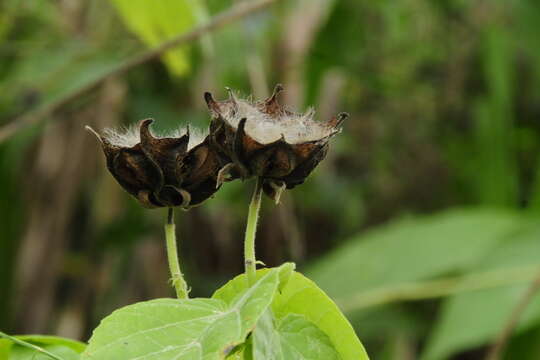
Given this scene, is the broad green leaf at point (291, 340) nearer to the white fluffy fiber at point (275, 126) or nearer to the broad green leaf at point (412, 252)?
the white fluffy fiber at point (275, 126)

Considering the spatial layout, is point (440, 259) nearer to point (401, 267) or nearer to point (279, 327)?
point (401, 267)

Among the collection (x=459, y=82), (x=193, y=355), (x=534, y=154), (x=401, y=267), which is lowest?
(x=193, y=355)

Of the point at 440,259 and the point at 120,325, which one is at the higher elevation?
the point at 440,259

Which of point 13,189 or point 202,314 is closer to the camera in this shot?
point 202,314

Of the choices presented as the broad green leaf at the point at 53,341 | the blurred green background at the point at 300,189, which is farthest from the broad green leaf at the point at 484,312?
the broad green leaf at the point at 53,341

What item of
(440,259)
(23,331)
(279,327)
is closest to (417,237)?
(440,259)

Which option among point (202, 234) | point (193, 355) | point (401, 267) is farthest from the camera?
point (202, 234)

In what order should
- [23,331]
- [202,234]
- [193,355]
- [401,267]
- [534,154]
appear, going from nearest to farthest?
[193,355], [23,331], [401,267], [202,234], [534,154]
